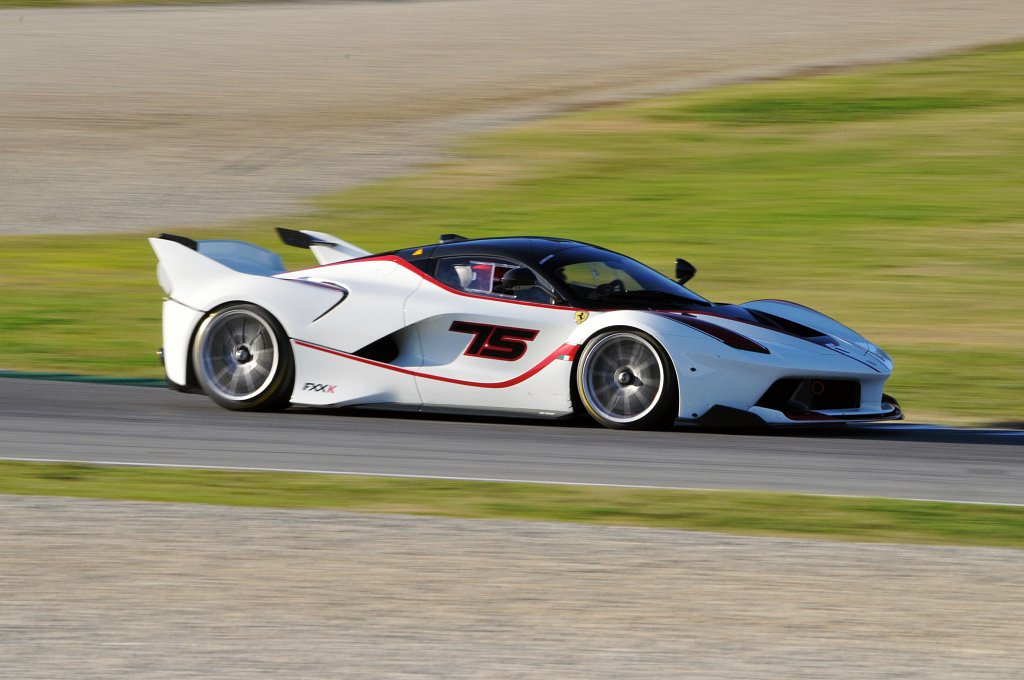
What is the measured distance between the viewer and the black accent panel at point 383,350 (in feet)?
32.5

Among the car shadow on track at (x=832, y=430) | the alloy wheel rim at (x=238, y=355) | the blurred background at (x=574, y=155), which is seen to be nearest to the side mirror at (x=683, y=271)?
the car shadow on track at (x=832, y=430)

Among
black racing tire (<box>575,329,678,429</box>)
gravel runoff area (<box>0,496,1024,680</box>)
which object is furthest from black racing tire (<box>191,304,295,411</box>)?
gravel runoff area (<box>0,496,1024,680</box>)

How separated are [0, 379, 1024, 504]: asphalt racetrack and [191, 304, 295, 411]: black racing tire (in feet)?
0.46

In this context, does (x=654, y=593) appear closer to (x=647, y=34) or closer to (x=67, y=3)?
(x=647, y=34)

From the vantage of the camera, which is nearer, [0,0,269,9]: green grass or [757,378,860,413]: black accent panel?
[757,378,860,413]: black accent panel

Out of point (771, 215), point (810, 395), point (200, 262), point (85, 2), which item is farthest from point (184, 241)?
point (85, 2)

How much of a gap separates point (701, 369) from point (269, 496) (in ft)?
9.46

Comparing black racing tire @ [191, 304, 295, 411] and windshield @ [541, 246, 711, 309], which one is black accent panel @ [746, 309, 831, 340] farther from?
black racing tire @ [191, 304, 295, 411]

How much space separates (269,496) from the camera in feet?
25.1

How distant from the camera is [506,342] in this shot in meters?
9.63

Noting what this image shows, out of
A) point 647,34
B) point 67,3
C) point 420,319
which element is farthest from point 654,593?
point 67,3

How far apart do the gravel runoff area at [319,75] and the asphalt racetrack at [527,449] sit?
967cm

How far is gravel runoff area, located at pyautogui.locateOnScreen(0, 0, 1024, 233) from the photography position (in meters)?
21.4

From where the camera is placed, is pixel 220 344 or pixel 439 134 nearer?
pixel 220 344
